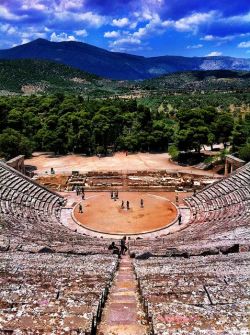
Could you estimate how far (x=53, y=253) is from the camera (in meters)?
18.8

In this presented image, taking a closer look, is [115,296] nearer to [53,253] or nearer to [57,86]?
[53,253]

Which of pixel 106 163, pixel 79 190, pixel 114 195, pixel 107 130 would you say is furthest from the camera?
pixel 107 130

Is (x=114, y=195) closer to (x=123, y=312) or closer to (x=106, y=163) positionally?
(x=106, y=163)

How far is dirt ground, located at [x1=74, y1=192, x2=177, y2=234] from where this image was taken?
101ft

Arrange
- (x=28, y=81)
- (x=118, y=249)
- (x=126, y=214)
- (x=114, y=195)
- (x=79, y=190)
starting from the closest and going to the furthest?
(x=118, y=249), (x=126, y=214), (x=114, y=195), (x=79, y=190), (x=28, y=81)

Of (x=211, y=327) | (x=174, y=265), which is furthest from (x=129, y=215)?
(x=211, y=327)

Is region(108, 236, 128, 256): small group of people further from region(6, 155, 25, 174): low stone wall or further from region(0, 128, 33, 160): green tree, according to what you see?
region(0, 128, 33, 160): green tree

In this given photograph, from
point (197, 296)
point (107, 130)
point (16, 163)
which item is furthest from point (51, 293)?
point (107, 130)

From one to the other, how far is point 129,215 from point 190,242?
35.5 ft

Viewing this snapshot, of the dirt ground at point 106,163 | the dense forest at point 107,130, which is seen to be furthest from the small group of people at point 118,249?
the dense forest at point 107,130

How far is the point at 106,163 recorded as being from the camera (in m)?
56.6

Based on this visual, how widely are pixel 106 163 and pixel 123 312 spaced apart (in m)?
46.2

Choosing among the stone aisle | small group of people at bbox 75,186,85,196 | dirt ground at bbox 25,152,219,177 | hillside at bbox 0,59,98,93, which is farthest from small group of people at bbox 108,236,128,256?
hillside at bbox 0,59,98,93

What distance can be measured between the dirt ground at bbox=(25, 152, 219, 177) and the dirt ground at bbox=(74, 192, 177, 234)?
42.7ft
